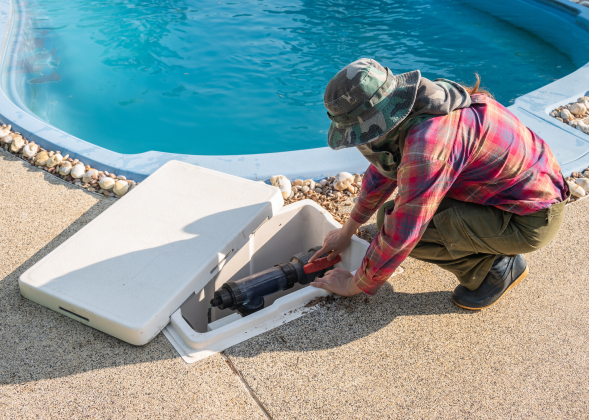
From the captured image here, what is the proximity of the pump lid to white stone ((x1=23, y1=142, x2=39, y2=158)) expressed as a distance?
45.9 inches

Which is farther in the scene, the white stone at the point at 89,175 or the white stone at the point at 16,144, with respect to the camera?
the white stone at the point at 16,144

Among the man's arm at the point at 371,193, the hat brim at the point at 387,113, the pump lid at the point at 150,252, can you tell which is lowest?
the pump lid at the point at 150,252

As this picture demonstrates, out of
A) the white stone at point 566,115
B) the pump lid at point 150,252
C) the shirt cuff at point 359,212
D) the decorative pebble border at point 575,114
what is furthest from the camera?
the white stone at point 566,115

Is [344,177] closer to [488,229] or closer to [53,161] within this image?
[488,229]

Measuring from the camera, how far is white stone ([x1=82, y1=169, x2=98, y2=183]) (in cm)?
275

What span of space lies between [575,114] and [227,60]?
147 inches

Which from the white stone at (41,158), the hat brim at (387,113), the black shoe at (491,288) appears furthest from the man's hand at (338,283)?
the white stone at (41,158)

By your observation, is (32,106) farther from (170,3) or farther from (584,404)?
(584,404)

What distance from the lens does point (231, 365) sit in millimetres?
1688

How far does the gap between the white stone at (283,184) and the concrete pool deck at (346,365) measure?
90cm

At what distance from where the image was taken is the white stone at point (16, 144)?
2973 millimetres

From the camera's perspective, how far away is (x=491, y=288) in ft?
6.32

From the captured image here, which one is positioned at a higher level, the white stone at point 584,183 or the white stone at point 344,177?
the white stone at point 584,183

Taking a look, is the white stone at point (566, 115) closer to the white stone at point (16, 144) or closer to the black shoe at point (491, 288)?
the black shoe at point (491, 288)
